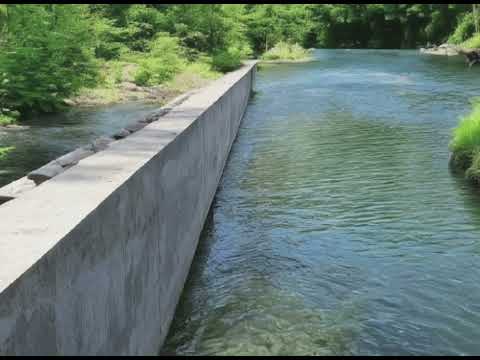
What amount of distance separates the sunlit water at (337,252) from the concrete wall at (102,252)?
0.74 meters

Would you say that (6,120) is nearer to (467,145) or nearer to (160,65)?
(467,145)

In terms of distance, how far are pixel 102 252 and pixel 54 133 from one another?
12262 mm

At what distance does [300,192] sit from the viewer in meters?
10.4

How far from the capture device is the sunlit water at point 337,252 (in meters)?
5.51

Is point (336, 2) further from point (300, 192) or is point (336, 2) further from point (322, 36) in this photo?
point (300, 192)

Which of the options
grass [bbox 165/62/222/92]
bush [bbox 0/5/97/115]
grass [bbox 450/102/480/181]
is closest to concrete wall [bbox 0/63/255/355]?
grass [bbox 450/102/480/181]

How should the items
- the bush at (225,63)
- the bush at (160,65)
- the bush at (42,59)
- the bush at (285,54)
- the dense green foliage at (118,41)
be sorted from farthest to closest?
the bush at (285,54) < the bush at (225,63) < the bush at (160,65) < the dense green foliage at (118,41) < the bush at (42,59)

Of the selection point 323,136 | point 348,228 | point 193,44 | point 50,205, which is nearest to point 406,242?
point 348,228

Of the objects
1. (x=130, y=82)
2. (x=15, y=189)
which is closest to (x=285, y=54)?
(x=130, y=82)

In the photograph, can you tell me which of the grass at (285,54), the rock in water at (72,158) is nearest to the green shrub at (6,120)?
the rock in water at (72,158)

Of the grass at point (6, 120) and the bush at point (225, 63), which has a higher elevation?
the bush at point (225, 63)

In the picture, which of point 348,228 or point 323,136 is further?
point 323,136

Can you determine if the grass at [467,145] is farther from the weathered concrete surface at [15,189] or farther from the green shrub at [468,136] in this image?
the weathered concrete surface at [15,189]

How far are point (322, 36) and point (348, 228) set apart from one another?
3265 inches
